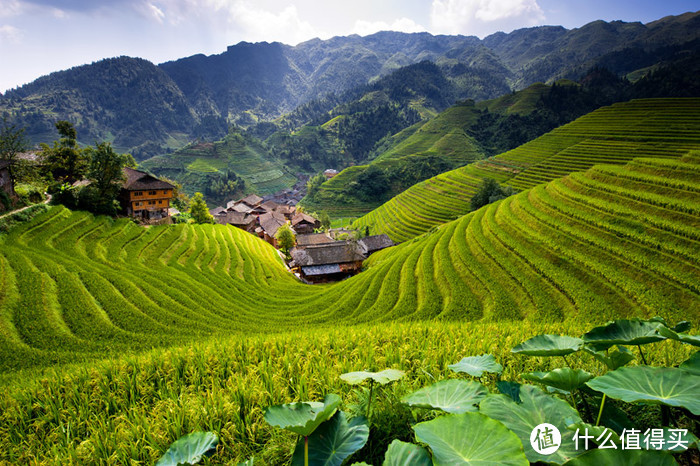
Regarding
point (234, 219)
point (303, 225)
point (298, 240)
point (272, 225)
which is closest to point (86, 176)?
point (298, 240)

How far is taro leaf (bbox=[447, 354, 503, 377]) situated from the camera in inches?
79.1

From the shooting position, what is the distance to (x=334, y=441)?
61.4 inches

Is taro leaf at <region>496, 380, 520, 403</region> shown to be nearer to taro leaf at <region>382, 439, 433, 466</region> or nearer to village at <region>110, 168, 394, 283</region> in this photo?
taro leaf at <region>382, 439, 433, 466</region>

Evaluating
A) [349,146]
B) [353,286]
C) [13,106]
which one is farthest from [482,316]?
[13,106]

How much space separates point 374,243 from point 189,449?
4453cm

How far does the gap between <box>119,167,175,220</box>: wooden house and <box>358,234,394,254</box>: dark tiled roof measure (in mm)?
25970

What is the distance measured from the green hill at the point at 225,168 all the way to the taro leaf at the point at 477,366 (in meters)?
117

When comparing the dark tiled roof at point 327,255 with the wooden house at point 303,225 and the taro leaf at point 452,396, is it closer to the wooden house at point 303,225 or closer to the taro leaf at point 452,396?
the wooden house at point 303,225

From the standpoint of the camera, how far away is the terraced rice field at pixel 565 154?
134ft

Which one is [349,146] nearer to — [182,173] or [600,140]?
[182,173]

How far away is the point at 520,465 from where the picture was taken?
1.04m

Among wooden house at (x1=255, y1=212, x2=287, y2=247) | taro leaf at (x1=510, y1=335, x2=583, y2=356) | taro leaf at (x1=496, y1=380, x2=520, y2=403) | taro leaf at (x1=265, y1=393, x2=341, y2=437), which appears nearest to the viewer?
taro leaf at (x1=265, y1=393, x2=341, y2=437)

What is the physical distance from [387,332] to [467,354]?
5.89 feet

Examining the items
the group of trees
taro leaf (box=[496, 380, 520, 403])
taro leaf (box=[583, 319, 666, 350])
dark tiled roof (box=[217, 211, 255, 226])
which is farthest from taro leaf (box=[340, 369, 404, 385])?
dark tiled roof (box=[217, 211, 255, 226])
